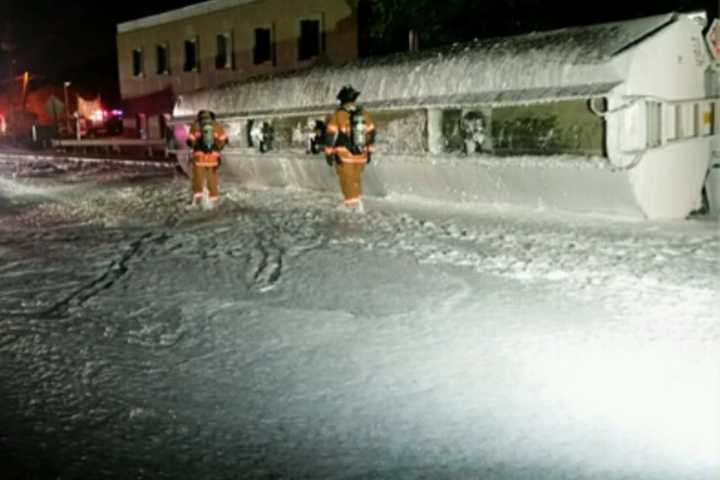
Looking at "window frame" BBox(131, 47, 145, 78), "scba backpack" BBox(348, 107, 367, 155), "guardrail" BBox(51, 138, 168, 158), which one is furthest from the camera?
"window frame" BBox(131, 47, 145, 78)

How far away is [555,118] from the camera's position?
978 centimetres

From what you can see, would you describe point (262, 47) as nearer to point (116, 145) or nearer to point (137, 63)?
point (116, 145)

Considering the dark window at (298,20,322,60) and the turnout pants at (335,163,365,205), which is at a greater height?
the dark window at (298,20,322,60)

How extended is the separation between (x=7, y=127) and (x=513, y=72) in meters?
61.7

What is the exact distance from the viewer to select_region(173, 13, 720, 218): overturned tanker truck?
9227 millimetres

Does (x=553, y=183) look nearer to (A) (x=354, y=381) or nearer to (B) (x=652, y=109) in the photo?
(B) (x=652, y=109)

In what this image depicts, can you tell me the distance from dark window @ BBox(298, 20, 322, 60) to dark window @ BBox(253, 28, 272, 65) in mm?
2116

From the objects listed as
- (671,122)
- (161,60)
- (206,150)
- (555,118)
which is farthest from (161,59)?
(671,122)

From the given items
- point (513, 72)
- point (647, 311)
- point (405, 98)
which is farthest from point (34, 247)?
point (647, 311)

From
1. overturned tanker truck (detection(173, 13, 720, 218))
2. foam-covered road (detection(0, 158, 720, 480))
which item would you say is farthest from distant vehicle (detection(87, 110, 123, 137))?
foam-covered road (detection(0, 158, 720, 480))

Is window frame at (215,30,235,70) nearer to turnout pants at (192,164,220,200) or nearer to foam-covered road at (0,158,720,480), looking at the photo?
turnout pants at (192,164,220,200)

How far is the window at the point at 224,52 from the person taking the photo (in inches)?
1267

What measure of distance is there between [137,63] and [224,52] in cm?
894

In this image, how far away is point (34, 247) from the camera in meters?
9.56
